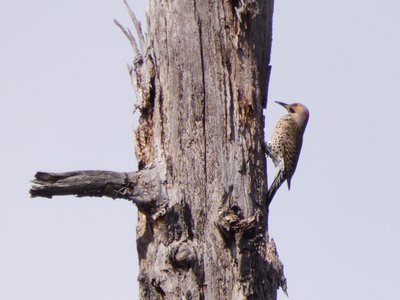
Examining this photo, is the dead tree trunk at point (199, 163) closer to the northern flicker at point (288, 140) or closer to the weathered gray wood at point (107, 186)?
the weathered gray wood at point (107, 186)

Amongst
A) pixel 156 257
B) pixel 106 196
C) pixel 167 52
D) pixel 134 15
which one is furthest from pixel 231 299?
pixel 134 15

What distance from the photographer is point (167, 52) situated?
4.59 meters

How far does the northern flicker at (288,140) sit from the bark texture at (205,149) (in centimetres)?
292

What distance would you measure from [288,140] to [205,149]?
4.06 metres

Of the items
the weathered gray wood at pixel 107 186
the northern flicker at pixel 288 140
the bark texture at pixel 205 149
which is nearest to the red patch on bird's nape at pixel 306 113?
the northern flicker at pixel 288 140

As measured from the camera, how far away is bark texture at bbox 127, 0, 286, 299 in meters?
4.27

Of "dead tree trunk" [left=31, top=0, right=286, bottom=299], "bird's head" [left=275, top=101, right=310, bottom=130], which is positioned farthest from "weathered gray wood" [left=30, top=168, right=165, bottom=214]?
"bird's head" [left=275, top=101, right=310, bottom=130]

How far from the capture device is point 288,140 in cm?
835

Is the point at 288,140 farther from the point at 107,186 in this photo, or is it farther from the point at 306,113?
the point at 107,186

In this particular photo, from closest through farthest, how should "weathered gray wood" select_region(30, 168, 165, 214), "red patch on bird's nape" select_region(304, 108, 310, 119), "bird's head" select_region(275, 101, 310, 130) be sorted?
"weathered gray wood" select_region(30, 168, 165, 214) → "bird's head" select_region(275, 101, 310, 130) → "red patch on bird's nape" select_region(304, 108, 310, 119)

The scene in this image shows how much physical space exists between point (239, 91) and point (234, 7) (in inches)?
20.2

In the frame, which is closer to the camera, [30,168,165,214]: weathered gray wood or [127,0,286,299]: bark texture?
[30,168,165,214]: weathered gray wood

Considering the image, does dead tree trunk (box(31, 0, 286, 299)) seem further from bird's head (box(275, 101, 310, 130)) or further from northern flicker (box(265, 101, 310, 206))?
bird's head (box(275, 101, 310, 130))

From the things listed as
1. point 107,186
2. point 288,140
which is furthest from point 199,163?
point 288,140
